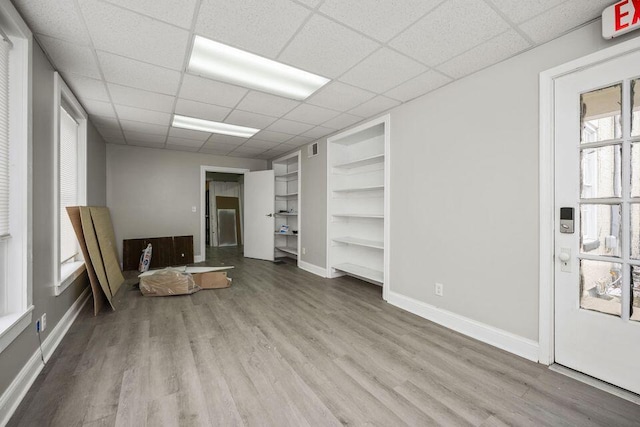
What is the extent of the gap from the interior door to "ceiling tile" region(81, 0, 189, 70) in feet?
12.4

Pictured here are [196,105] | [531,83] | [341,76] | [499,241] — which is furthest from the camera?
[196,105]

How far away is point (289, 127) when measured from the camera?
13.3 ft

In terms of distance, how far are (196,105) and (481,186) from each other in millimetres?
3238

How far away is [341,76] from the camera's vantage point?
2.49 meters

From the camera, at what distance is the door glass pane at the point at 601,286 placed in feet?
5.58

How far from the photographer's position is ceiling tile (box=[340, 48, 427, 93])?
2.18 meters

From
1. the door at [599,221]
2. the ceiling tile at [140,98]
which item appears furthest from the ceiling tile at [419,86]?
the ceiling tile at [140,98]

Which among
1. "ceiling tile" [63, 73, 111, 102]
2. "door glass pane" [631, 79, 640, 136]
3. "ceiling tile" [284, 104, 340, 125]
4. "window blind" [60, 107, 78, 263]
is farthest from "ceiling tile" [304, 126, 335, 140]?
"door glass pane" [631, 79, 640, 136]

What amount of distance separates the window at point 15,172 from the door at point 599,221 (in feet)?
12.0

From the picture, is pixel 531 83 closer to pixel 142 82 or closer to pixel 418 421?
pixel 418 421

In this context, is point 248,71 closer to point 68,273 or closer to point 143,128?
point 143,128

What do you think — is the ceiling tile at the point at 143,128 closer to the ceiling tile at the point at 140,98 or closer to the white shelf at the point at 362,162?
the ceiling tile at the point at 140,98

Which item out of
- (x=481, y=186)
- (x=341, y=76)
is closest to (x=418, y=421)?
(x=481, y=186)

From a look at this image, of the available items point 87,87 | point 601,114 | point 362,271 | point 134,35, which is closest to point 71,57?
point 87,87
